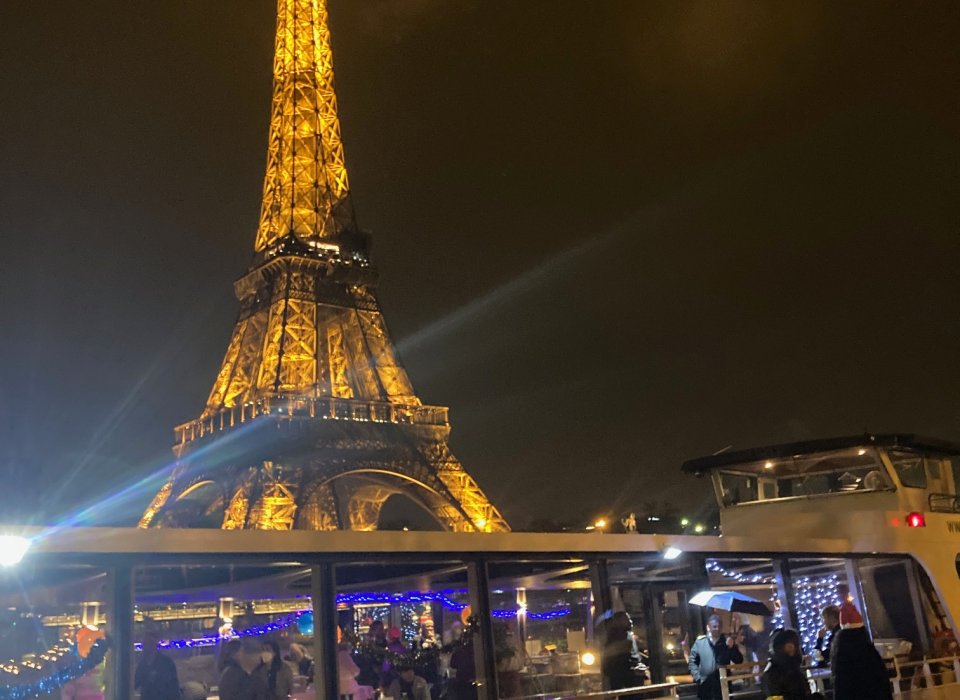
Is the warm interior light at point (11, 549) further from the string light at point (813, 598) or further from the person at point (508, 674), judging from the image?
the string light at point (813, 598)

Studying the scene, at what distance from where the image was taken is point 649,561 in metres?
10.7

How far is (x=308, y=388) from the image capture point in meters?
35.2

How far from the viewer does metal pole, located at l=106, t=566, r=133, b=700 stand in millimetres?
6848

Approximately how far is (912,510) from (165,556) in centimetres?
1239

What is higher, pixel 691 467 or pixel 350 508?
pixel 350 508

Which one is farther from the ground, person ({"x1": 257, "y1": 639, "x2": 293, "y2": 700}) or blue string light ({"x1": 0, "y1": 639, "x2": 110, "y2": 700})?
blue string light ({"x1": 0, "y1": 639, "x2": 110, "y2": 700})

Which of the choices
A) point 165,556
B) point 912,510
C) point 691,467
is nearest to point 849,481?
point 912,510

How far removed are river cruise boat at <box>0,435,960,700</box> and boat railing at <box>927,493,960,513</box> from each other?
1.9 inches

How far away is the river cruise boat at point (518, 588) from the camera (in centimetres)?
727

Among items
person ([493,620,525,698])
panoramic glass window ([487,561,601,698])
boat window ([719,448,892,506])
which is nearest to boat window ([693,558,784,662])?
boat window ([719,448,892,506])

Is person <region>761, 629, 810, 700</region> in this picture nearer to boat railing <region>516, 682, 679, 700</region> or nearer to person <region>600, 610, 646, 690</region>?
boat railing <region>516, 682, 679, 700</region>

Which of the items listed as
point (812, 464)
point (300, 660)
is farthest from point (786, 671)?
point (812, 464)

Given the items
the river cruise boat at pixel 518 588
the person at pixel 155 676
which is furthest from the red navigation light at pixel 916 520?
the person at pixel 155 676

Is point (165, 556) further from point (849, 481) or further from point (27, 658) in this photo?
point (849, 481)
